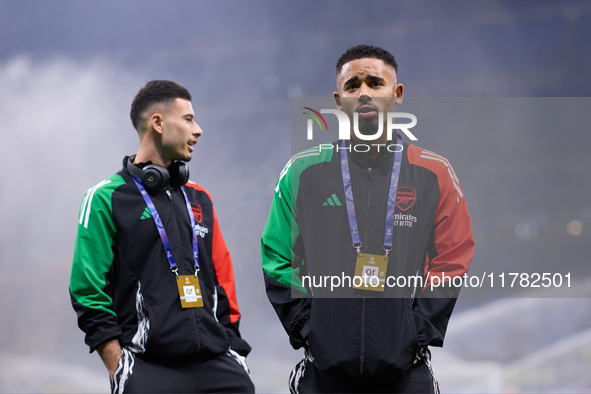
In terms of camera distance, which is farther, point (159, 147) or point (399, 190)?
point (159, 147)

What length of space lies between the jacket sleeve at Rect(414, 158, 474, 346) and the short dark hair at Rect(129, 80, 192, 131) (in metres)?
1.10

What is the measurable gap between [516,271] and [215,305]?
8.34ft

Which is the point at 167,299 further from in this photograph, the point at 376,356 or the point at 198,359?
the point at 376,356

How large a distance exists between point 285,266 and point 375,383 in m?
0.49

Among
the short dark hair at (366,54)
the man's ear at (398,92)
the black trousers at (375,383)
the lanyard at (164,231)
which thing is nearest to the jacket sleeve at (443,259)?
the black trousers at (375,383)

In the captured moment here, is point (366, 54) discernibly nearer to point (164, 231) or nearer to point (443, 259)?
point (443, 259)

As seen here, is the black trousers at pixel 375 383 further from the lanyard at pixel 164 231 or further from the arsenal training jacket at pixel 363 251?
the lanyard at pixel 164 231

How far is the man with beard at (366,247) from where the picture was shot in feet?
6.61

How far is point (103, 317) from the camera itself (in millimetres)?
2232

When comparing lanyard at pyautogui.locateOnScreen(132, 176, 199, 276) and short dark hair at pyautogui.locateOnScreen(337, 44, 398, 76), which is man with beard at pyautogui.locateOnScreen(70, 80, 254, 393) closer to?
lanyard at pyautogui.locateOnScreen(132, 176, 199, 276)

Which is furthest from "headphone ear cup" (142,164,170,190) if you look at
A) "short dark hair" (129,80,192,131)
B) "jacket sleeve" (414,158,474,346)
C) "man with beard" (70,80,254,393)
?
"jacket sleeve" (414,158,474,346)

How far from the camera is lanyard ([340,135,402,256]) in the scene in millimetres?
2148

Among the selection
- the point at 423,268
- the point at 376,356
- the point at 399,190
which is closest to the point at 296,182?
the point at 399,190

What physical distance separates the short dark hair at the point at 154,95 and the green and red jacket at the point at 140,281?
27 cm
